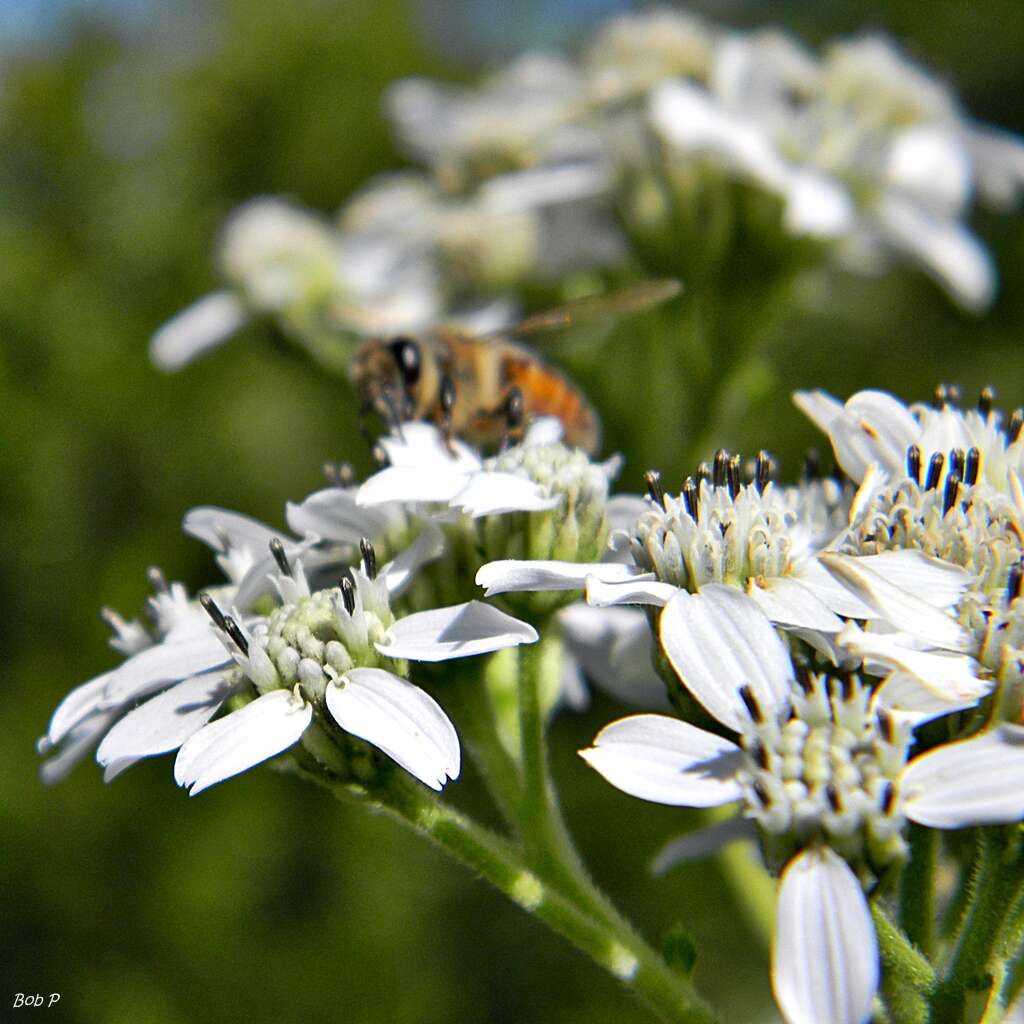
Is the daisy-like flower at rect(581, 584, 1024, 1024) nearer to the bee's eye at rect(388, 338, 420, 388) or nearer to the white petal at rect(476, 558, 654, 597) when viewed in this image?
the white petal at rect(476, 558, 654, 597)

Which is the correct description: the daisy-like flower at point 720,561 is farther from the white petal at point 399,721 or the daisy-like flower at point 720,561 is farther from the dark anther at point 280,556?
the dark anther at point 280,556

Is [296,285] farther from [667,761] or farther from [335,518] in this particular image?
[667,761]

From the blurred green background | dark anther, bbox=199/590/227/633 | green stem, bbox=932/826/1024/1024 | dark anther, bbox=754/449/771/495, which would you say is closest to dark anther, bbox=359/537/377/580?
dark anther, bbox=199/590/227/633

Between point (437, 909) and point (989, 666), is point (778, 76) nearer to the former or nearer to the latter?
point (989, 666)

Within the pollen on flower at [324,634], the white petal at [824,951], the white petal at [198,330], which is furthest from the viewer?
the white petal at [198,330]

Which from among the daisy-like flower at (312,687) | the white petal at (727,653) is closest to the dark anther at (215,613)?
the daisy-like flower at (312,687)
